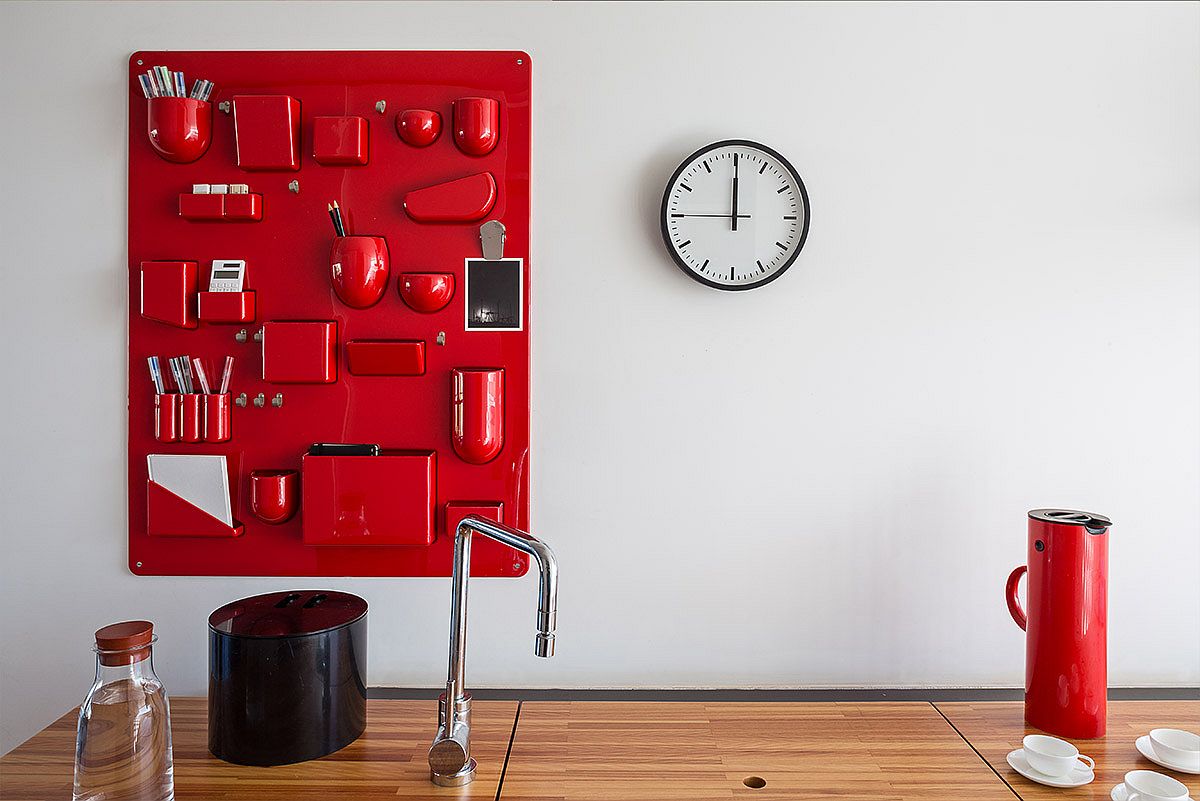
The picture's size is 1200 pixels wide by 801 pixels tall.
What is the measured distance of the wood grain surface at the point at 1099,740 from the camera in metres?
1.28

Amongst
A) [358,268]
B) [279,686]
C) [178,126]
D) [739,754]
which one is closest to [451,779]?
[279,686]

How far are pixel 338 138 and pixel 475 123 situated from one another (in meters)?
0.25

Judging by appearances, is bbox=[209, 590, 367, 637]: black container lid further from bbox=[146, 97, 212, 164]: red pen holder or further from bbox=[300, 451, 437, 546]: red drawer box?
bbox=[146, 97, 212, 164]: red pen holder

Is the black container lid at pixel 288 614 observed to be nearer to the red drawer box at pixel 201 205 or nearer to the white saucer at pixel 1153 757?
the red drawer box at pixel 201 205

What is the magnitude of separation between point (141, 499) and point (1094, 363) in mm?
1795

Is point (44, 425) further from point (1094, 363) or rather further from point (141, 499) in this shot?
point (1094, 363)

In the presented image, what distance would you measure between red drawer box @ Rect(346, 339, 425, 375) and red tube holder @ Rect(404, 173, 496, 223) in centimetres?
23

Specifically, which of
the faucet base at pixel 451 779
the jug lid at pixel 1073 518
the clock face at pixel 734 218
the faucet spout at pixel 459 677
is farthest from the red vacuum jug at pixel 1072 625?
the faucet base at pixel 451 779

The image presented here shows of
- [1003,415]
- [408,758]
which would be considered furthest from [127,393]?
[1003,415]

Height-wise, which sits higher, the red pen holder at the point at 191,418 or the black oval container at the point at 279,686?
the red pen holder at the point at 191,418

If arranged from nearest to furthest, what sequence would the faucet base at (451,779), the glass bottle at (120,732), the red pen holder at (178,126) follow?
1. the glass bottle at (120,732)
2. the faucet base at (451,779)
3. the red pen holder at (178,126)

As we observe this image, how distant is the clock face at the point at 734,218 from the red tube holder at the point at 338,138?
560 mm

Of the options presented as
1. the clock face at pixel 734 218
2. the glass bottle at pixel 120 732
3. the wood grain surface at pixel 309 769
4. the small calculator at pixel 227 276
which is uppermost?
the clock face at pixel 734 218

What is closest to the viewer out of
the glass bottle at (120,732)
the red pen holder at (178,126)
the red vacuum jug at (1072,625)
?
the glass bottle at (120,732)
